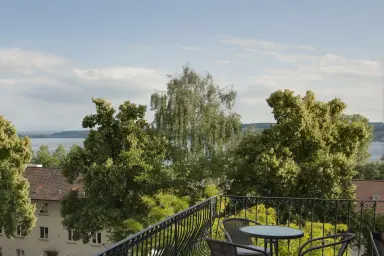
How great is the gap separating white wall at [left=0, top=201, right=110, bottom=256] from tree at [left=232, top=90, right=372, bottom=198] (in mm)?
21047

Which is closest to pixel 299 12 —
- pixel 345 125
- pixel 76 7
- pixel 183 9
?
pixel 183 9

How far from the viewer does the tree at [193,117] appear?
97.0 ft

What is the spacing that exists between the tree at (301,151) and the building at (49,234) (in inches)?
833

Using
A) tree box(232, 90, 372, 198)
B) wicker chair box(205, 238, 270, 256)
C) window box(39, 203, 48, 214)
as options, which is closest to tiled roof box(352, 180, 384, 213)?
tree box(232, 90, 372, 198)

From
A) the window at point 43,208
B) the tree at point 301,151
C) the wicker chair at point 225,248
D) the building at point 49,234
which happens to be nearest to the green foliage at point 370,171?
the building at point 49,234

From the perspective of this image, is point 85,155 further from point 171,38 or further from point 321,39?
point 321,39

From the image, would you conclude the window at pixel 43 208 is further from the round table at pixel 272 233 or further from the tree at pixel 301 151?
the round table at pixel 272 233

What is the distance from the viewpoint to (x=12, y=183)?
28875mm

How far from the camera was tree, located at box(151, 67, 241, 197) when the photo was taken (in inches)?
1164

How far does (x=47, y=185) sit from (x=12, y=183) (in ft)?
48.4

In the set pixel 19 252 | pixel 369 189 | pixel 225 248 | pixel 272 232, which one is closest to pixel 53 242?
pixel 19 252

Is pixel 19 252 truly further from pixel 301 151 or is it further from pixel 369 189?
pixel 369 189

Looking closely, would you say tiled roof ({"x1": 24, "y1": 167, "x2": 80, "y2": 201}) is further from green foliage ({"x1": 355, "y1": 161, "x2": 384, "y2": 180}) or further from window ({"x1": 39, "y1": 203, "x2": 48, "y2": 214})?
green foliage ({"x1": 355, "y1": 161, "x2": 384, "y2": 180})

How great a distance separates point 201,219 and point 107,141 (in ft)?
68.5
